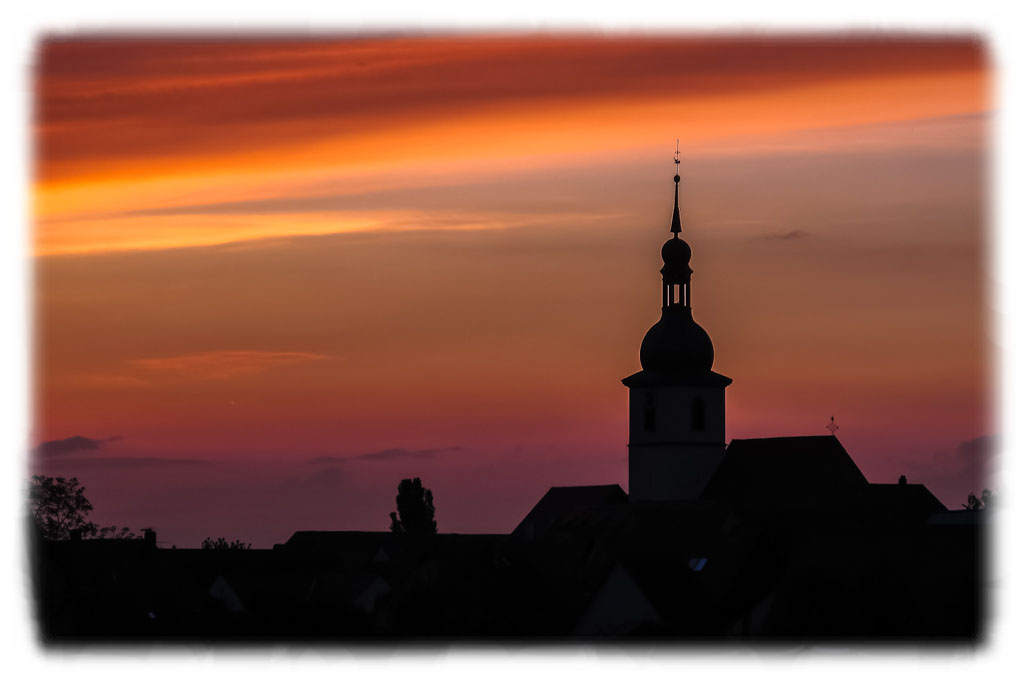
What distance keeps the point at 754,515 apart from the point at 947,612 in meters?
46.4

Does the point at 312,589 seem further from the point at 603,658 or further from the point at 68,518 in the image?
the point at 603,658

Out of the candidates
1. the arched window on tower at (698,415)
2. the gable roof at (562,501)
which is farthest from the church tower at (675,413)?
the gable roof at (562,501)

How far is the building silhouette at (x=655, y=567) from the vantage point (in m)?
38.1

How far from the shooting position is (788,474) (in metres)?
97.1

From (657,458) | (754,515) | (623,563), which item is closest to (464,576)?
(623,563)

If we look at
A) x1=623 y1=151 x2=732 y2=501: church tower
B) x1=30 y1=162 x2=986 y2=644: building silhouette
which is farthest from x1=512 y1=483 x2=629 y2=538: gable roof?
x1=623 y1=151 x2=732 y2=501: church tower

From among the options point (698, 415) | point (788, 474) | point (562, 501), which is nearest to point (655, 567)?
point (788, 474)

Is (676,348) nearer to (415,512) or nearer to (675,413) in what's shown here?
(675,413)

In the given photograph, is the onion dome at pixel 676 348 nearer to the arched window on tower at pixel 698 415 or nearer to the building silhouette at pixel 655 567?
the building silhouette at pixel 655 567

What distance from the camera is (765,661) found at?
14852 mm

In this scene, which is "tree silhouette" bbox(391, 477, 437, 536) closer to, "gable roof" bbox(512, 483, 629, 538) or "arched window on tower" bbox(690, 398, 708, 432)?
"gable roof" bbox(512, 483, 629, 538)

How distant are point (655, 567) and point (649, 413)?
44.4m

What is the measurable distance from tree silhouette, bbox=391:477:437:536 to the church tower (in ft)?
116

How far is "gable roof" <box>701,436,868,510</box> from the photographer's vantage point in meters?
94.9
